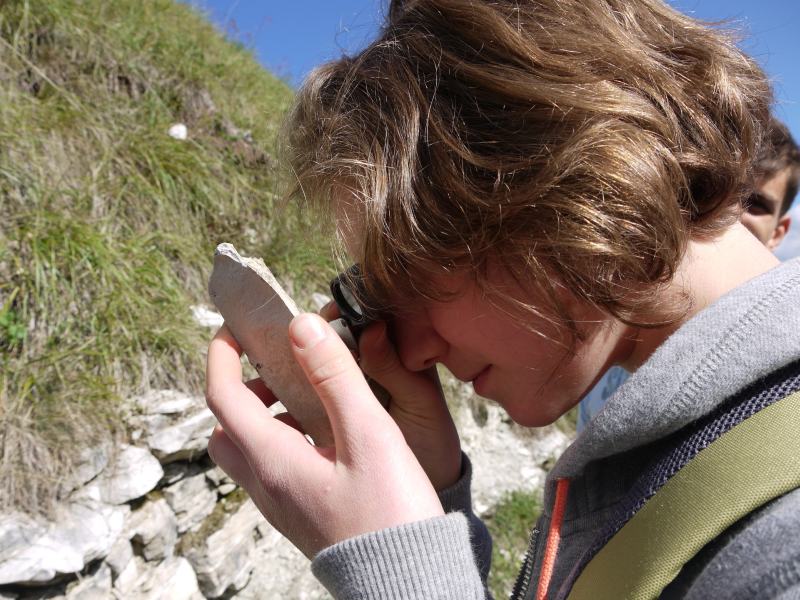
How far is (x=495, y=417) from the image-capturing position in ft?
16.0

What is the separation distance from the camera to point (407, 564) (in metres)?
1.09

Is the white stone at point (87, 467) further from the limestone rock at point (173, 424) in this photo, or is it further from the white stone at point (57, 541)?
the limestone rock at point (173, 424)

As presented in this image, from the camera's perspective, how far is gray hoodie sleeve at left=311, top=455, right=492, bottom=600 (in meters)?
1.09

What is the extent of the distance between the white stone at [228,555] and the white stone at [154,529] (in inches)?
6.1

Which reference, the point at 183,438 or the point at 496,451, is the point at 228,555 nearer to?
the point at 183,438

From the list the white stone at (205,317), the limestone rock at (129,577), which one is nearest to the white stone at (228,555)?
the limestone rock at (129,577)

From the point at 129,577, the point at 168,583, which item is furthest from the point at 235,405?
the point at 168,583

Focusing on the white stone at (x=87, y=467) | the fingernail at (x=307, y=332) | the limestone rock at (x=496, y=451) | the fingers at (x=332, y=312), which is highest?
the white stone at (x=87, y=467)

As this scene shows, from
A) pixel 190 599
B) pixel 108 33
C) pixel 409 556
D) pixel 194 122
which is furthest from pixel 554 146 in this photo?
pixel 108 33

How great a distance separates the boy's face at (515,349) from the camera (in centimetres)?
136

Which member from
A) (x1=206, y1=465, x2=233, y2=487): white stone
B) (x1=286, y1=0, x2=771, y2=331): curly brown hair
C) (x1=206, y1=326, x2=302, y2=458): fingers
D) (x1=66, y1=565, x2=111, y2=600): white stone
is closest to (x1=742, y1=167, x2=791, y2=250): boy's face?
(x1=286, y1=0, x2=771, y2=331): curly brown hair

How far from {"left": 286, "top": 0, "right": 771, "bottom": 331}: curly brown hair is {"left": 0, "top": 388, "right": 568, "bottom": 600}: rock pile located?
1.80 m

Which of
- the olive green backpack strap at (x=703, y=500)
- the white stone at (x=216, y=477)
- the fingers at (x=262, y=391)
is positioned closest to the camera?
the olive green backpack strap at (x=703, y=500)

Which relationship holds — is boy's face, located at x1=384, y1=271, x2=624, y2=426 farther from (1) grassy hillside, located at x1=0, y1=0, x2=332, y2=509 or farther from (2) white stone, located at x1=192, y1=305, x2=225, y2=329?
(2) white stone, located at x1=192, y1=305, x2=225, y2=329
